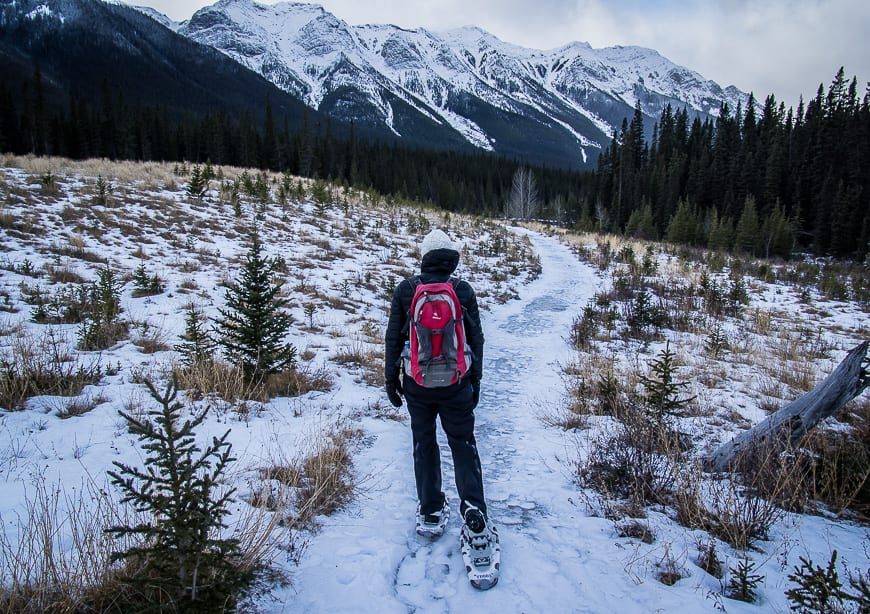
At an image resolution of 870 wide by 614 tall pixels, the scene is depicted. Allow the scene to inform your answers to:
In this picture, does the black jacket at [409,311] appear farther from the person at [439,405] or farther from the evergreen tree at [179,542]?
the evergreen tree at [179,542]

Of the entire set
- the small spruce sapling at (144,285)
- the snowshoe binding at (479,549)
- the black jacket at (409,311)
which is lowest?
the snowshoe binding at (479,549)

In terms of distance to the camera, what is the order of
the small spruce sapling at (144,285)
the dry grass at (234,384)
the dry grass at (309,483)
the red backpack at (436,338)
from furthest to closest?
the small spruce sapling at (144,285)
the dry grass at (234,384)
the dry grass at (309,483)
the red backpack at (436,338)

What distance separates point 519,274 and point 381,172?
204 ft

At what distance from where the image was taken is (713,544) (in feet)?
9.22

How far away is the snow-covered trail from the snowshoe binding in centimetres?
7

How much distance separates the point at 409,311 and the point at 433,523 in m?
1.75

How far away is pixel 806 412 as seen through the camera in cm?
367

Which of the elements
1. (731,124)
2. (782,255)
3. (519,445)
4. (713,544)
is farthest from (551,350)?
(731,124)

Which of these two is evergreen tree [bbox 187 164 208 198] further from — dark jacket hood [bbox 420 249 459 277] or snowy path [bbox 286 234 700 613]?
dark jacket hood [bbox 420 249 459 277]

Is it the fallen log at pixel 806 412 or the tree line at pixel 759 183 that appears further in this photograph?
the tree line at pixel 759 183

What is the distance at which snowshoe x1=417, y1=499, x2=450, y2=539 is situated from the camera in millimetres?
3223

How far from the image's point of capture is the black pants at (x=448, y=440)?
3.20m

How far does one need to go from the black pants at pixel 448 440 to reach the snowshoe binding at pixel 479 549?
157mm

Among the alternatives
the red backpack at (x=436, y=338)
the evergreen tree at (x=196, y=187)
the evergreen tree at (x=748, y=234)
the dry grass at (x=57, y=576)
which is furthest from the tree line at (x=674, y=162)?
the dry grass at (x=57, y=576)
